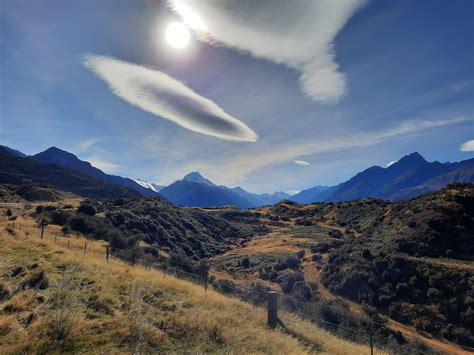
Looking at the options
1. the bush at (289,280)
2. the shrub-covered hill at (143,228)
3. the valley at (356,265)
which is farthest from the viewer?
the shrub-covered hill at (143,228)

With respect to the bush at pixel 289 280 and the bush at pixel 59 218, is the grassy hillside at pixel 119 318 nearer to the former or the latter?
the bush at pixel 289 280

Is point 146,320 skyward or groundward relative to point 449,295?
skyward

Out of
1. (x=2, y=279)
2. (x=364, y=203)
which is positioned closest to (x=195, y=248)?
(x=2, y=279)

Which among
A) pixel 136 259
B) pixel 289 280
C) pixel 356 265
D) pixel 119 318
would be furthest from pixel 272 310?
pixel 356 265

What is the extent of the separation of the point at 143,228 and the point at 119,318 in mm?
44129

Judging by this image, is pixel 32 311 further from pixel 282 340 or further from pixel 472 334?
pixel 472 334

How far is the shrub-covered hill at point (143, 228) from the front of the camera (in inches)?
1442

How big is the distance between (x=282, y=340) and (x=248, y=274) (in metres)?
33.1

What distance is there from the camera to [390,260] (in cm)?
3409

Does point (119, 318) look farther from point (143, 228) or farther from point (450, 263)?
point (143, 228)

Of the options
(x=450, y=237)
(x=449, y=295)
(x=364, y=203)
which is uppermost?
(x=364, y=203)

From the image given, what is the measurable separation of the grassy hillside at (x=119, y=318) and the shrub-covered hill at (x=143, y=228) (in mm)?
21082

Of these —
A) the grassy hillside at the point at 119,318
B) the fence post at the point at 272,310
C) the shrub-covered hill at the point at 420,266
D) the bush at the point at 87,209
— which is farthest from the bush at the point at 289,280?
the bush at the point at 87,209

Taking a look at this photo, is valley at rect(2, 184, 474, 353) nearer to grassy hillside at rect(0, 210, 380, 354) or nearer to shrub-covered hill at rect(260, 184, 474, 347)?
shrub-covered hill at rect(260, 184, 474, 347)
